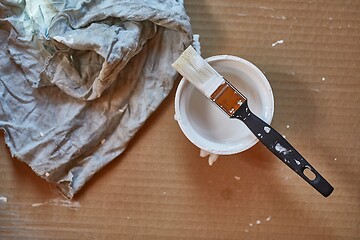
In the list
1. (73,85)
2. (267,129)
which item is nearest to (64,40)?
(73,85)

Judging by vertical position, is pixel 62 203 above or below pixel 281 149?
below

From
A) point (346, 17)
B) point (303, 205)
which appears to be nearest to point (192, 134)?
point (303, 205)

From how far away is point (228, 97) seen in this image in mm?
836

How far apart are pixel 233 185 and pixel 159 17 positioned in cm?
31

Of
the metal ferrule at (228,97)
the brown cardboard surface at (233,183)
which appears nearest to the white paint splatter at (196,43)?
the brown cardboard surface at (233,183)

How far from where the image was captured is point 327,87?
0.97m

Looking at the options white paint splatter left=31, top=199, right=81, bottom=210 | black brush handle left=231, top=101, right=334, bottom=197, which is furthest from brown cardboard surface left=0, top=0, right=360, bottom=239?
black brush handle left=231, top=101, right=334, bottom=197

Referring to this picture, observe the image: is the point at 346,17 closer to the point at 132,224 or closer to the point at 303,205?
the point at 303,205

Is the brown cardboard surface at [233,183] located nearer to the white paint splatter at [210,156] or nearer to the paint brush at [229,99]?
the white paint splatter at [210,156]

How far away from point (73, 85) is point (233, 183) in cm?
31

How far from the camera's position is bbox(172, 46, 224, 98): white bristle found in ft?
2.74

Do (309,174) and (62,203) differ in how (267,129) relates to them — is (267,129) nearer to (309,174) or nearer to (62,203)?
(309,174)

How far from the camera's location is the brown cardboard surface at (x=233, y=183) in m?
0.95

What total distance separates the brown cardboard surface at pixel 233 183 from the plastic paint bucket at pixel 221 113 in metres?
0.05
